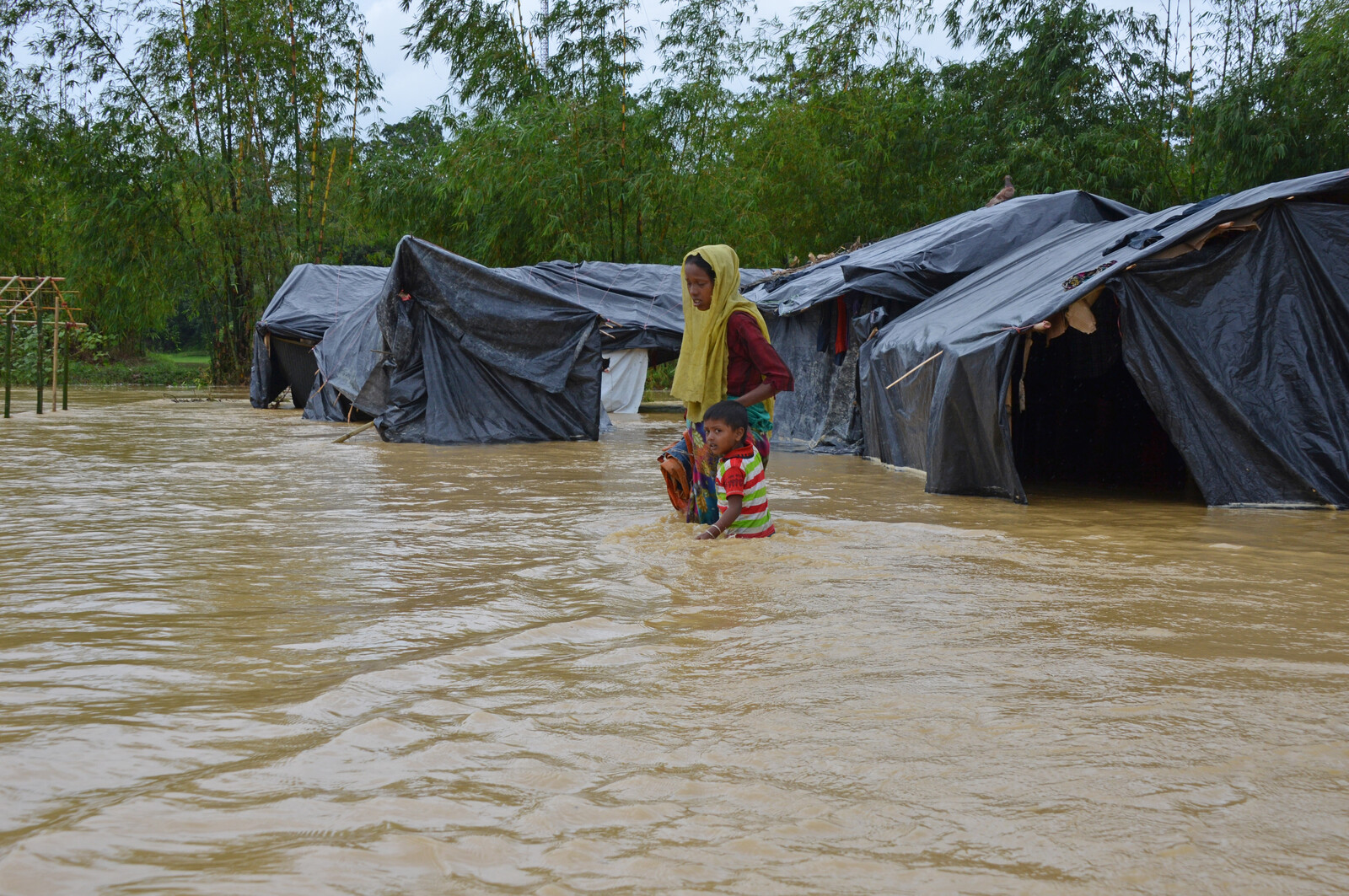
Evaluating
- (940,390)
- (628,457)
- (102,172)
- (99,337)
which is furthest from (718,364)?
(99,337)

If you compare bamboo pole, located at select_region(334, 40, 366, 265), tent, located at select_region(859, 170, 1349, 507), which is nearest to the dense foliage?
bamboo pole, located at select_region(334, 40, 366, 265)

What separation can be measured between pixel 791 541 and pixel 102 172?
830 inches

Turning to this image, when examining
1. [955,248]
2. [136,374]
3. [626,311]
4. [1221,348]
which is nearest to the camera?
[1221,348]

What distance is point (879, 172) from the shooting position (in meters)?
22.8

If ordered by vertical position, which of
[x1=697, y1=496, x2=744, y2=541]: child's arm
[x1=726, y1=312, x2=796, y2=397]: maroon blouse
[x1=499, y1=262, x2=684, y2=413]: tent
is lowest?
[x1=697, y1=496, x2=744, y2=541]: child's arm

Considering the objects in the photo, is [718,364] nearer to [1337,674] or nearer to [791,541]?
[791,541]

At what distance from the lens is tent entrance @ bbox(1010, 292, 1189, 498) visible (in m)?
9.90

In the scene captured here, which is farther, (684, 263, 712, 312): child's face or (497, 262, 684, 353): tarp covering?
(497, 262, 684, 353): tarp covering

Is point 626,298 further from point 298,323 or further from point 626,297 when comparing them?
point 298,323

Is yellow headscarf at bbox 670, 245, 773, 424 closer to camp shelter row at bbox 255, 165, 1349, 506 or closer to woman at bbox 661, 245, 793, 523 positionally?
woman at bbox 661, 245, 793, 523

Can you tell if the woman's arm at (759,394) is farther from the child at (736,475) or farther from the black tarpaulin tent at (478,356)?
the black tarpaulin tent at (478,356)

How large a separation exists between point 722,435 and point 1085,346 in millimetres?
6154

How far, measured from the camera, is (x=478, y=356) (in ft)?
39.4

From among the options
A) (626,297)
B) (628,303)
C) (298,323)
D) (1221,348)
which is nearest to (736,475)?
(1221,348)
